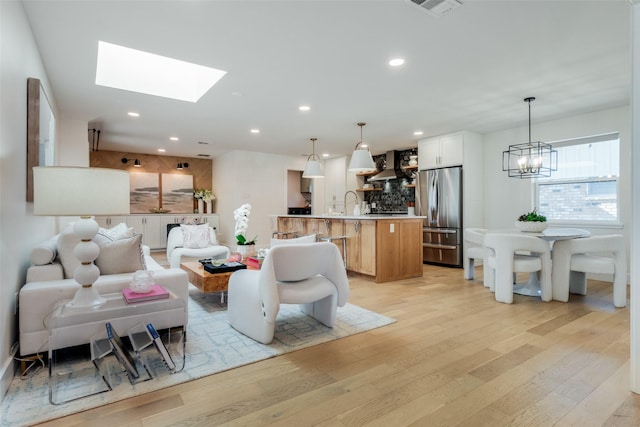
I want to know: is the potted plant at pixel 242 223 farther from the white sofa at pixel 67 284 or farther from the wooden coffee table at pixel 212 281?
the white sofa at pixel 67 284

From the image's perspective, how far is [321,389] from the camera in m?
1.95

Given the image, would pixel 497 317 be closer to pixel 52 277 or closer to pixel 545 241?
pixel 545 241

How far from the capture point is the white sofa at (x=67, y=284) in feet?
6.87

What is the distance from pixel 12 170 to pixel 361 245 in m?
4.01

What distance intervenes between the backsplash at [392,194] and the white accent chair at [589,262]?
162 inches

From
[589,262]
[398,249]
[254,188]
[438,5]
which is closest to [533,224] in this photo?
[589,262]

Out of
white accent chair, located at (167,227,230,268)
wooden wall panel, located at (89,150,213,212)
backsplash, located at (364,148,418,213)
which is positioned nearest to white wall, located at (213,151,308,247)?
wooden wall panel, located at (89,150,213,212)

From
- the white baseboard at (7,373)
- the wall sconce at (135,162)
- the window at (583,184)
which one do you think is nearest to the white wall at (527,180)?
the window at (583,184)

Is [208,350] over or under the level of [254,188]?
under

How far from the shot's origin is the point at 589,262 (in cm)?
381

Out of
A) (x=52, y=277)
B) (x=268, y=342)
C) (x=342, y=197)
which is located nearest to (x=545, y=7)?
(x=268, y=342)

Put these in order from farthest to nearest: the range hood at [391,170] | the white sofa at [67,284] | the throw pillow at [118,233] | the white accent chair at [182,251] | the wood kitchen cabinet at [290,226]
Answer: the range hood at [391,170] → the wood kitchen cabinet at [290,226] → the white accent chair at [182,251] → the throw pillow at [118,233] → the white sofa at [67,284]

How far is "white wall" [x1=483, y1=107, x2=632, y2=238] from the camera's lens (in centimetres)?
473

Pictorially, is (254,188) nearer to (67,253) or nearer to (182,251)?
(182,251)
